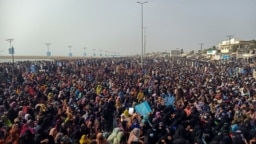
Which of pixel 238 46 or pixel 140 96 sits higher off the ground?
pixel 238 46

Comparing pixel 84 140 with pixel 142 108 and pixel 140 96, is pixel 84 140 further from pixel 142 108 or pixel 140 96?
pixel 140 96

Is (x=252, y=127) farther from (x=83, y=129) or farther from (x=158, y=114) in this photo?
(x=83, y=129)

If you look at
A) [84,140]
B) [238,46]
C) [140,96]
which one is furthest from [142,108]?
[238,46]

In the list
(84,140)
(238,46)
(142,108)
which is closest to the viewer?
(84,140)

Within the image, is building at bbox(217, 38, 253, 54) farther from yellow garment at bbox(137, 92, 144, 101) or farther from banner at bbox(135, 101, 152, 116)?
banner at bbox(135, 101, 152, 116)

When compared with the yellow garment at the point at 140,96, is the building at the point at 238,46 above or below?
above

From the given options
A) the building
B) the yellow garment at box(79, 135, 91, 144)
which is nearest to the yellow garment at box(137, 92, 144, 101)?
the yellow garment at box(79, 135, 91, 144)

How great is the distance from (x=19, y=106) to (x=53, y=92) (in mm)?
5055

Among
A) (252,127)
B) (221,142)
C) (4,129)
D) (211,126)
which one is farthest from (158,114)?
(4,129)

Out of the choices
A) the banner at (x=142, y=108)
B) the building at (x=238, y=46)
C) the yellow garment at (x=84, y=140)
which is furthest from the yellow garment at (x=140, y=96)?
the building at (x=238, y=46)

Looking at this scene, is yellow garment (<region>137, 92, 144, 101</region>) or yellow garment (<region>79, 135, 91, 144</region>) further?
yellow garment (<region>137, 92, 144, 101</region>)

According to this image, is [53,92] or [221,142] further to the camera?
[53,92]

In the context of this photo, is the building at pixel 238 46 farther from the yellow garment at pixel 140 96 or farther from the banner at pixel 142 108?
the banner at pixel 142 108

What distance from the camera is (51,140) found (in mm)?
8930
